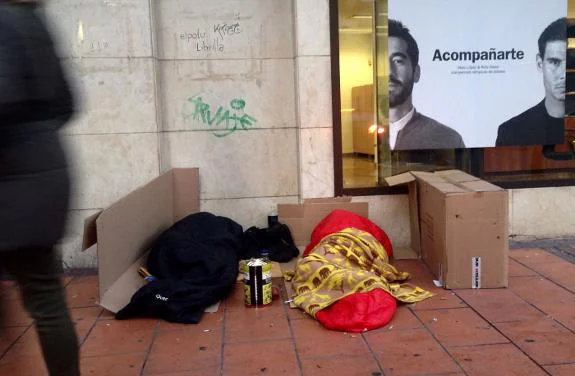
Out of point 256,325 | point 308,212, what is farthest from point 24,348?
point 308,212

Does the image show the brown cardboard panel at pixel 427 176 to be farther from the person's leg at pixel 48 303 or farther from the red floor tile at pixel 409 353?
the person's leg at pixel 48 303

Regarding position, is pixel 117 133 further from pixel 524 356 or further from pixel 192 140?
pixel 524 356

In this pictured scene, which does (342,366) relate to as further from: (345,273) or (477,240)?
(477,240)

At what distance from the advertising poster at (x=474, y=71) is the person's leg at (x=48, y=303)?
3783 mm

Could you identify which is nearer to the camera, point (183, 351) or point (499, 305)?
point (183, 351)

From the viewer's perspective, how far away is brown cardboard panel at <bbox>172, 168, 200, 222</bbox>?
538 cm

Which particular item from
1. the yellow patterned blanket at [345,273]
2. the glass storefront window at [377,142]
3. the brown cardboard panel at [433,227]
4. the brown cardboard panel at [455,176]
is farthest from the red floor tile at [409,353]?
the glass storefront window at [377,142]

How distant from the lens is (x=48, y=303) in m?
2.25

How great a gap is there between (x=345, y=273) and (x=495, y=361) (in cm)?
113

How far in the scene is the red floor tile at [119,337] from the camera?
11.3ft

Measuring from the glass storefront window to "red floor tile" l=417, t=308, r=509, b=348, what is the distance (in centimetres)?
181

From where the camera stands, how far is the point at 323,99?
5215mm

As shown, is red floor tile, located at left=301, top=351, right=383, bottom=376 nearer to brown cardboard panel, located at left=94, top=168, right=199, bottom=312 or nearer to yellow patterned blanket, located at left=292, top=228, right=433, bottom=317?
yellow patterned blanket, located at left=292, top=228, right=433, bottom=317

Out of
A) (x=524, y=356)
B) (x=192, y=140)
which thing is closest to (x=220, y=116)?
(x=192, y=140)
